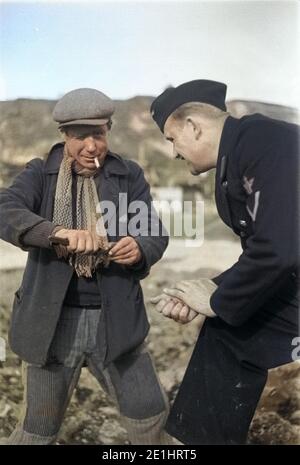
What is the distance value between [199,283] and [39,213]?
0.56m

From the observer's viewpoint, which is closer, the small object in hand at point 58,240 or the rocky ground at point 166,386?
the small object in hand at point 58,240

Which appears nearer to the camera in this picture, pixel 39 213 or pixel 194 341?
pixel 39 213

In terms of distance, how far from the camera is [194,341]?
2.45 m

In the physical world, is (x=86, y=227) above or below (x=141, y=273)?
above

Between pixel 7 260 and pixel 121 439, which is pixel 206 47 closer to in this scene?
pixel 7 260

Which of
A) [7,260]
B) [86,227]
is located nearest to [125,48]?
[86,227]

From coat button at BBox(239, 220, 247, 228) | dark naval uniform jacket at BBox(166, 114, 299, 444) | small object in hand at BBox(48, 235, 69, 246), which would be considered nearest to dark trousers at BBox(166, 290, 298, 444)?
dark naval uniform jacket at BBox(166, 114, 299, 444)

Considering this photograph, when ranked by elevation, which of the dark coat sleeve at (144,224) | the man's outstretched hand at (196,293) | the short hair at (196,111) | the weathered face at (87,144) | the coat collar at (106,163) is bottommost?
the man's outstretched hand at (196,293)

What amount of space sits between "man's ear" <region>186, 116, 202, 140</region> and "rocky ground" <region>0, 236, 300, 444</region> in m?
0.37

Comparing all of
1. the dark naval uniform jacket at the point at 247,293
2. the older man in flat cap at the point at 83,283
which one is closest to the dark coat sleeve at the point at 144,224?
the older man in flat cap at the point at 83,283

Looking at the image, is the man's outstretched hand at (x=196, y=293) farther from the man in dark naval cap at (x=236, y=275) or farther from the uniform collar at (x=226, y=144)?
the uniform collar at (x=226, y=144)

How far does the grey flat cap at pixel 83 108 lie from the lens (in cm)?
222

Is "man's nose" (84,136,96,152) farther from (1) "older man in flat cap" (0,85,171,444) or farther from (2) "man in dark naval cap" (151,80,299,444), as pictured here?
(2) "man in dark naval cap" (151,80,299,444)

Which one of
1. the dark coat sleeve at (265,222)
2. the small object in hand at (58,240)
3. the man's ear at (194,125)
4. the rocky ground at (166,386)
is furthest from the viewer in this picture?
the rocky ground at (166,386)
